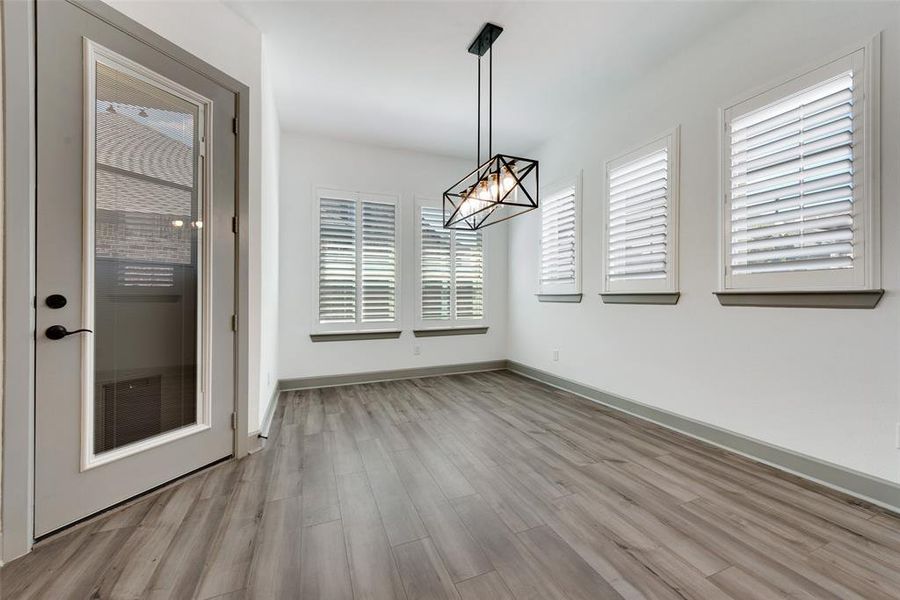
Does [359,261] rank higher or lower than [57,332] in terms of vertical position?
higher

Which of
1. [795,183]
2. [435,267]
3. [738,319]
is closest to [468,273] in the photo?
[435,267]

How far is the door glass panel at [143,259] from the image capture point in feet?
5.84

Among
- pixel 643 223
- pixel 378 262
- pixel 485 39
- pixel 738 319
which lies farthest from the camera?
pixel 378 262

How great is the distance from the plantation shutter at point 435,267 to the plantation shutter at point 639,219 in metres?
2.14

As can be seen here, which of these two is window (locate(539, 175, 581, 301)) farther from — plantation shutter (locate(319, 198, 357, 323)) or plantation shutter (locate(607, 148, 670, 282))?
plantation shutter (locate(319, 198, 357, 323))

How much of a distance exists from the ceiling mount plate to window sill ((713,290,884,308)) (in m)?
2.47

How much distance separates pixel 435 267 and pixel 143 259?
328cm

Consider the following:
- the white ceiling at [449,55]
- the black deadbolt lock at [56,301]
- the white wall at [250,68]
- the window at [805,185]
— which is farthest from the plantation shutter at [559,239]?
the black deadbolt lock at [56,301]

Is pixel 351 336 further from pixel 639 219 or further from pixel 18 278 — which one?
pixel 639 219

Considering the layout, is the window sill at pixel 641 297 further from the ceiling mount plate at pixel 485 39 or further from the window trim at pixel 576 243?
the ceiling mount plate at pixel 485 39

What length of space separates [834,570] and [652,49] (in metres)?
3.35

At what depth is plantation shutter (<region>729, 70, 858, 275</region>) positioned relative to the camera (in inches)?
78.3

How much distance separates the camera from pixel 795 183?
2.16 m

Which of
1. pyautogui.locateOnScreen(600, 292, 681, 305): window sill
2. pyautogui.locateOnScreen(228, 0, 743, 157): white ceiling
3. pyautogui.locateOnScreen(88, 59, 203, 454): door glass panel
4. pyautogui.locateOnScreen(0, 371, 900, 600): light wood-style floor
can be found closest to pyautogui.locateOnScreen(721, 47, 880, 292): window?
pyautogui.locateOnScreen(600, 292, 681, 305): window sill
